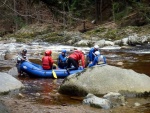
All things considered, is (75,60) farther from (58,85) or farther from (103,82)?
(103,82)

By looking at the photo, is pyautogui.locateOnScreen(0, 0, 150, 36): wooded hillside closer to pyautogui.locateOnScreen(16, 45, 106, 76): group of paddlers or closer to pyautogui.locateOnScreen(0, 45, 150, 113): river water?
pyautogui.locateOnScreen(16, 45, 106, 76): group of paddlers

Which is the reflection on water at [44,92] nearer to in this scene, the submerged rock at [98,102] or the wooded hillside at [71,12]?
the submerged rock at [98,102]

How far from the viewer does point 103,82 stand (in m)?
7.99

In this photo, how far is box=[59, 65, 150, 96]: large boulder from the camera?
789cm

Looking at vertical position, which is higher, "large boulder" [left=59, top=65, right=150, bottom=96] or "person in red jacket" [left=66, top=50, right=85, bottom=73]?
"person in red jacket" [left=66, top=50, right=85, bottom=73]

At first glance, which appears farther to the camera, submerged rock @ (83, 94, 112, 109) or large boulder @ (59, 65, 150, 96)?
large boulder @ (59, 65, 150, 96)

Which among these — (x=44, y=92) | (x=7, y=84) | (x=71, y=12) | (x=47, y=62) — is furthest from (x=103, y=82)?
(x=47, y=62)

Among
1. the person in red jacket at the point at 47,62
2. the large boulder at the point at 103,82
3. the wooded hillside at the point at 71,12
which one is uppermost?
the wooded hillside at the point at 71,12

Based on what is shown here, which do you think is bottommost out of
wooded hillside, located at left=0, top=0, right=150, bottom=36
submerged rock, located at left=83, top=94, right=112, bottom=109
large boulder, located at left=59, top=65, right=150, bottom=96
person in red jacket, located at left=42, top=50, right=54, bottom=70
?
submerged rock, located at left=83, top=94, right=112, bottom=109

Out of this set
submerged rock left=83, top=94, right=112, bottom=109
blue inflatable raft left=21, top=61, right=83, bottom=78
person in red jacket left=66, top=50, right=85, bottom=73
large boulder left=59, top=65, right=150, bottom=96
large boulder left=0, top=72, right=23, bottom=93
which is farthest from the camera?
person in red jacket left=66, top=50, right=85, bottom=73

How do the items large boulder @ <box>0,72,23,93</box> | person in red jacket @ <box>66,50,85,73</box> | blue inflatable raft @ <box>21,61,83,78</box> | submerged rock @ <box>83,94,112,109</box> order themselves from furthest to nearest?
person in red jacket @ <box>66,50,85,73</box>
blue inflatable raft @ <box>21,61,83,78</box>
large boulder @ <box>0,72,23,93</box>
submerged rock @ <box>83,94,112,109</box>

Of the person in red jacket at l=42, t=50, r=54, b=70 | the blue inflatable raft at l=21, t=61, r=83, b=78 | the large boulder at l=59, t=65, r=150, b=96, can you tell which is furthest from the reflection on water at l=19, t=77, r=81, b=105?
the person in red jacket at l=42, t=50, r=54, b=70

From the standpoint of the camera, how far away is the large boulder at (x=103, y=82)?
25.9 feet

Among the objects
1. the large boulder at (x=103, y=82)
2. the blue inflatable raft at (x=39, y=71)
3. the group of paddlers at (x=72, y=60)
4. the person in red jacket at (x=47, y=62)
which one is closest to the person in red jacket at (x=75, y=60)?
the group of paddlers at (x=72, y=60)
